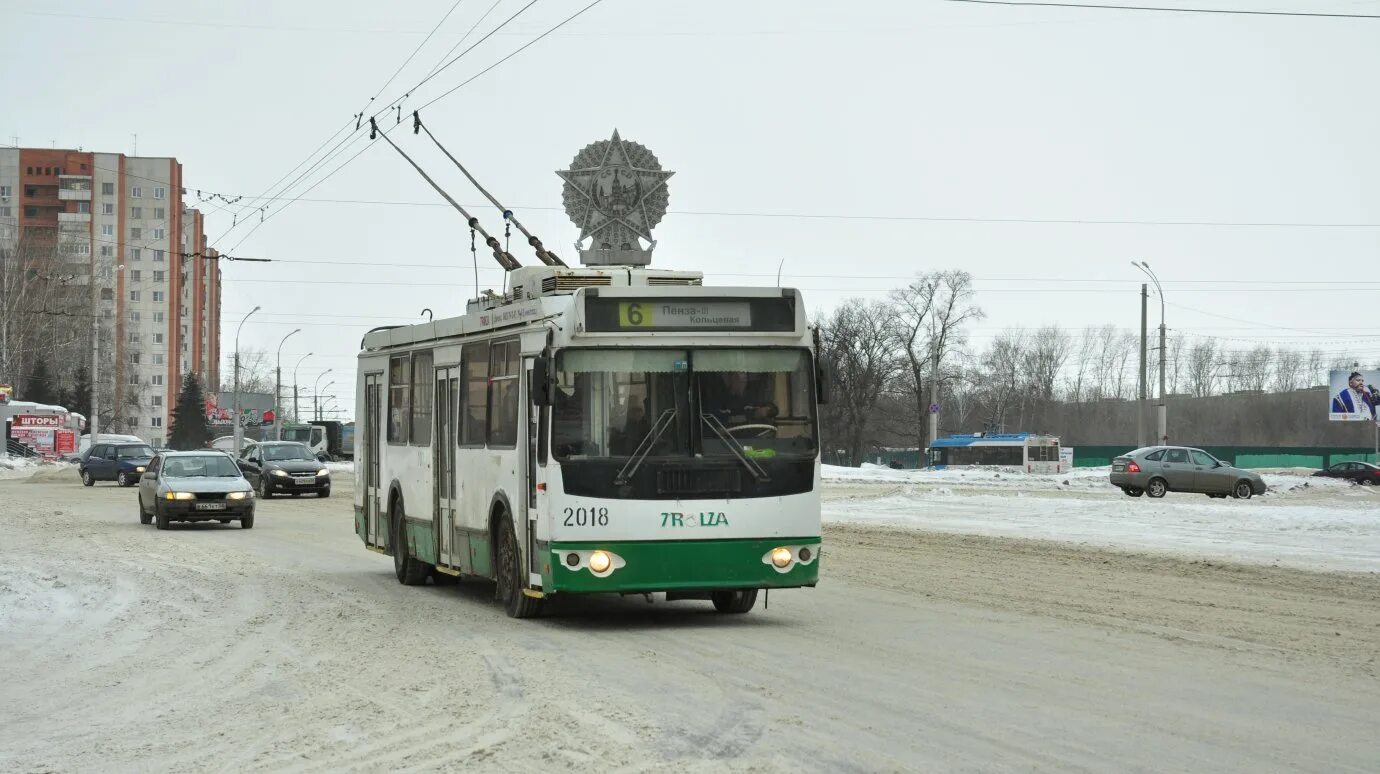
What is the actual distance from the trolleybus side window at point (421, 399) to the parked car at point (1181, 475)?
3171 centimetres

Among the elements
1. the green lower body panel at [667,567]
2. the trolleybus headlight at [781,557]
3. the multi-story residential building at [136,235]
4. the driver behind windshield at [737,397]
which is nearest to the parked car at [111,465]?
the green lower body panel at [667,567]

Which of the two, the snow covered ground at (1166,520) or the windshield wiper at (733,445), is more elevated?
the windshield wiper at (733,445)

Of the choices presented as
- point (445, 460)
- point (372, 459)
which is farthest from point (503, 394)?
point (372, 459)

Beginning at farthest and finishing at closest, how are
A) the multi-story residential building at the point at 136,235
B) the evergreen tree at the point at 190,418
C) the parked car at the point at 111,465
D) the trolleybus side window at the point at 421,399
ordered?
the multi-story residential building at the point at 136,235 < the evergreen tree at the point at 190,418 < the parked car at the point at 111,465 < the trolleybus side window at the point at 421,399

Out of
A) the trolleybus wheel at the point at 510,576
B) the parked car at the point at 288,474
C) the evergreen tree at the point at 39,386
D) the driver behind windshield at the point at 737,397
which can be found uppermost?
the evergreen tree at the point at 39,386

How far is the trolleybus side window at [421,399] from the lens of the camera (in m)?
17.5

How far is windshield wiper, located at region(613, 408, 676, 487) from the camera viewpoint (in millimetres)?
13406

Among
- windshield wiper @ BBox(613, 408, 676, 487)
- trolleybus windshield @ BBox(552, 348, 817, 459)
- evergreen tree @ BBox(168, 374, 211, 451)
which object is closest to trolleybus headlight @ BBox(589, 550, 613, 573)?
windshield wiper @ BBox(613, 408, 676, 487)

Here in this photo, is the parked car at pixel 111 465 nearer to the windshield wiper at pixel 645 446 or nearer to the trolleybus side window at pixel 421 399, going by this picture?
the trolleybus side window at pixel 421 399

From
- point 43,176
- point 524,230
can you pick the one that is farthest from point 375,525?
point 43,176

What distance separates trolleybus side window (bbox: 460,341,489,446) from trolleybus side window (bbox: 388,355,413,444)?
227cm

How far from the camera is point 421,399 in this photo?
17844 millimetres

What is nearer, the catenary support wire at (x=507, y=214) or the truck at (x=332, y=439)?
the catenary support wire at (x=507, y=214)

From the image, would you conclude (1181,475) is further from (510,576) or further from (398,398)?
(510,576)
